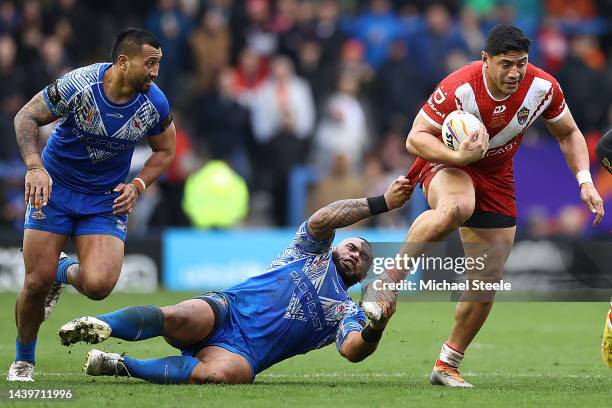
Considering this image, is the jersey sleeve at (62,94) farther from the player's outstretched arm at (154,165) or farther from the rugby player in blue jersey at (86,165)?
the player's outstretched arm at (154,165)

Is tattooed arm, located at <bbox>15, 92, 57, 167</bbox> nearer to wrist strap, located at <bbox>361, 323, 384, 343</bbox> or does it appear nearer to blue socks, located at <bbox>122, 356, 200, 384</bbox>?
blue socks, located at <bbox>122, 356, 200, 384</bbox>

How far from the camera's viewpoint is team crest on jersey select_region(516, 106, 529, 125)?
8742 mm

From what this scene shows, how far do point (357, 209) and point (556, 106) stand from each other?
1689 millimetres

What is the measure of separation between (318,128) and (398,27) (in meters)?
3.68

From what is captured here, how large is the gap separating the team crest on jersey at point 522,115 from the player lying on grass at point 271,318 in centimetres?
97

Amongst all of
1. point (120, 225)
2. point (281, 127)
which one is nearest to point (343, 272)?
point (120, 225)

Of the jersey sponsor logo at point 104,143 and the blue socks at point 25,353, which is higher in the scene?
the jersey sponsor logo at point 104,143

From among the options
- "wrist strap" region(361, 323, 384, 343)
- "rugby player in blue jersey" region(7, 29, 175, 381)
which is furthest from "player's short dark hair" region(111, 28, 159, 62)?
"wrist strap" region(361, 323, 384, 343)

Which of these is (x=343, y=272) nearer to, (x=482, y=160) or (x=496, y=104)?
(x=482, y=160)

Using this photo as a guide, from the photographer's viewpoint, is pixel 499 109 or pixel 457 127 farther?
pixel 499 109

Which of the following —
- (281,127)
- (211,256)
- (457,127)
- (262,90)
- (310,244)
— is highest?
(262,90)

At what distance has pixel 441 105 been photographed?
8594mm

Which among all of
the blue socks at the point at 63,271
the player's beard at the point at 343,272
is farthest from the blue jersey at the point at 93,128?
the player's beard at the point at 343,272

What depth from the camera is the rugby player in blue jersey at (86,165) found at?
884 centimetres
